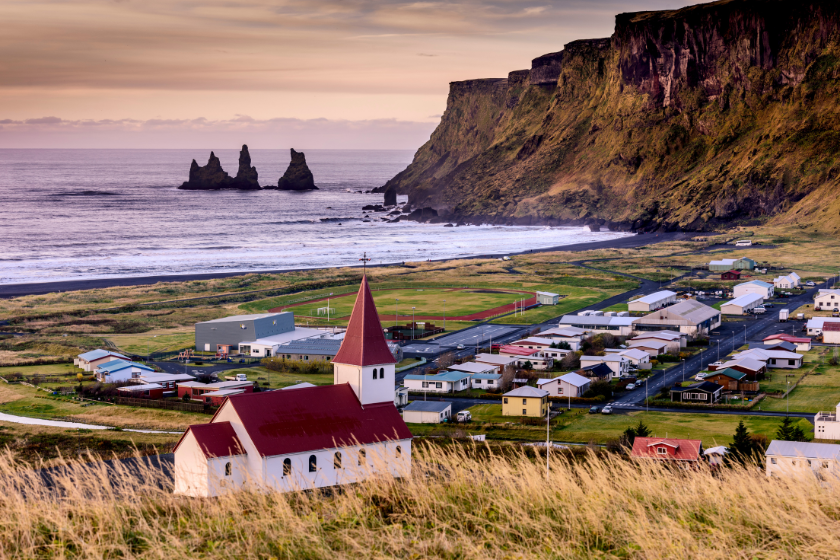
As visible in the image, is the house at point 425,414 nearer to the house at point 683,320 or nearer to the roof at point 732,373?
the roof at point 732,373

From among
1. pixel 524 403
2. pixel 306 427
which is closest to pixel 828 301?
pixel 524 403

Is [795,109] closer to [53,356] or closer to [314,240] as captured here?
[314,240]

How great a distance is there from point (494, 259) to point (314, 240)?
4447 centimetres

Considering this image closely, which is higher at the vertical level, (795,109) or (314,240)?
(795,109)

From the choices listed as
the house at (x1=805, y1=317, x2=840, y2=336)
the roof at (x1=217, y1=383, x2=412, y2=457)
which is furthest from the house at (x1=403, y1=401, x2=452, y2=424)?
the house at (x1=805, y1=317, x2=840, y2=336)

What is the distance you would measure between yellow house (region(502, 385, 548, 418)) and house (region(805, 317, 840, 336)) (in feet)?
96.8

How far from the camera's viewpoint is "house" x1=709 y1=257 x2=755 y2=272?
104 m

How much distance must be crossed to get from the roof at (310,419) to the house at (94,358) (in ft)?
100

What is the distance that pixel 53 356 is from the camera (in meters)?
59.2

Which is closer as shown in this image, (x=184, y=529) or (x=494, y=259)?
(x=184, y=529)

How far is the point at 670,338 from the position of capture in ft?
202

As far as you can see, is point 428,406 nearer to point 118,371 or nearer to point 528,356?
point 528,356

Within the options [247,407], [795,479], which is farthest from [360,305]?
[795,479]

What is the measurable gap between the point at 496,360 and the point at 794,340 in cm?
2099
